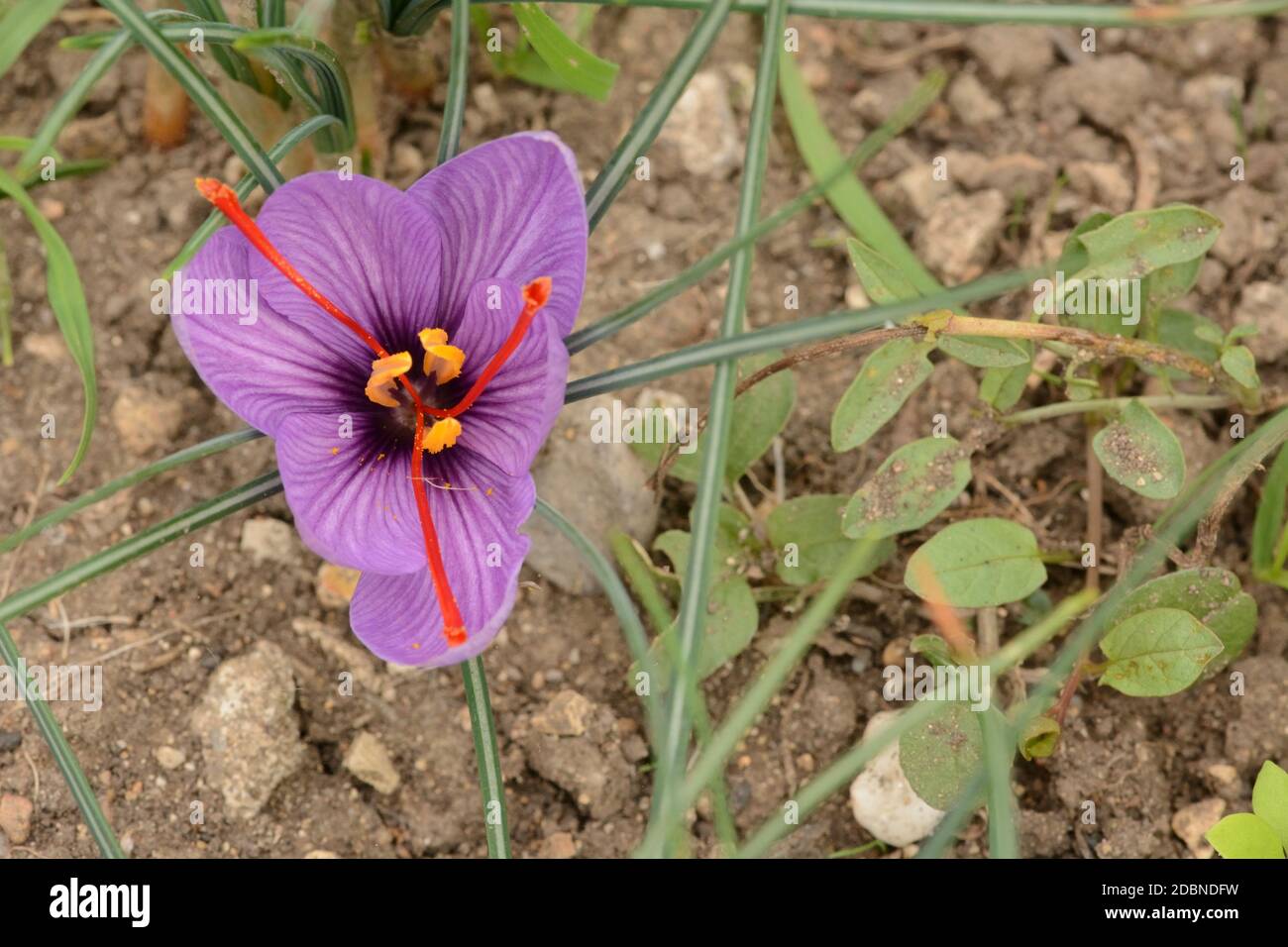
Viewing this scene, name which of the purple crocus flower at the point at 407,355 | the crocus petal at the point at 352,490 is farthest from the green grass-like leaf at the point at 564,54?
the crocus petal at the point at 352,490

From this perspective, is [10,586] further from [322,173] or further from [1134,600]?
[1134,600]

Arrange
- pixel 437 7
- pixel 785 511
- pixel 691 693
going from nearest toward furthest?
pixel 691 693
pixel 437 7
pixel 785 511

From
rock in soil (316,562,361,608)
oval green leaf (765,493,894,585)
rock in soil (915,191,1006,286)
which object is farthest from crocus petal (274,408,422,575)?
rock in soil (915,191,1006,286)

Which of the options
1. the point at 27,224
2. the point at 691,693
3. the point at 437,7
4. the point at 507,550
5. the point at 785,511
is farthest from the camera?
the point at 27,224

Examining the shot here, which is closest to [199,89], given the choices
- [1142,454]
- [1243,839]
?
[1142,454]

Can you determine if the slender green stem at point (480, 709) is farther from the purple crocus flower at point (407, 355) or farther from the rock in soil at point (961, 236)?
the rock in soil at point (961, 236)

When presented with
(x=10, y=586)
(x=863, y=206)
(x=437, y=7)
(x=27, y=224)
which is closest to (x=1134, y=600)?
(x=863, y=206)

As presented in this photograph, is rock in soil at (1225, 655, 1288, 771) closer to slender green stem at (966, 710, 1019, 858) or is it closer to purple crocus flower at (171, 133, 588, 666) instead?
slender green stem at (966, 710, 1019, 858)
